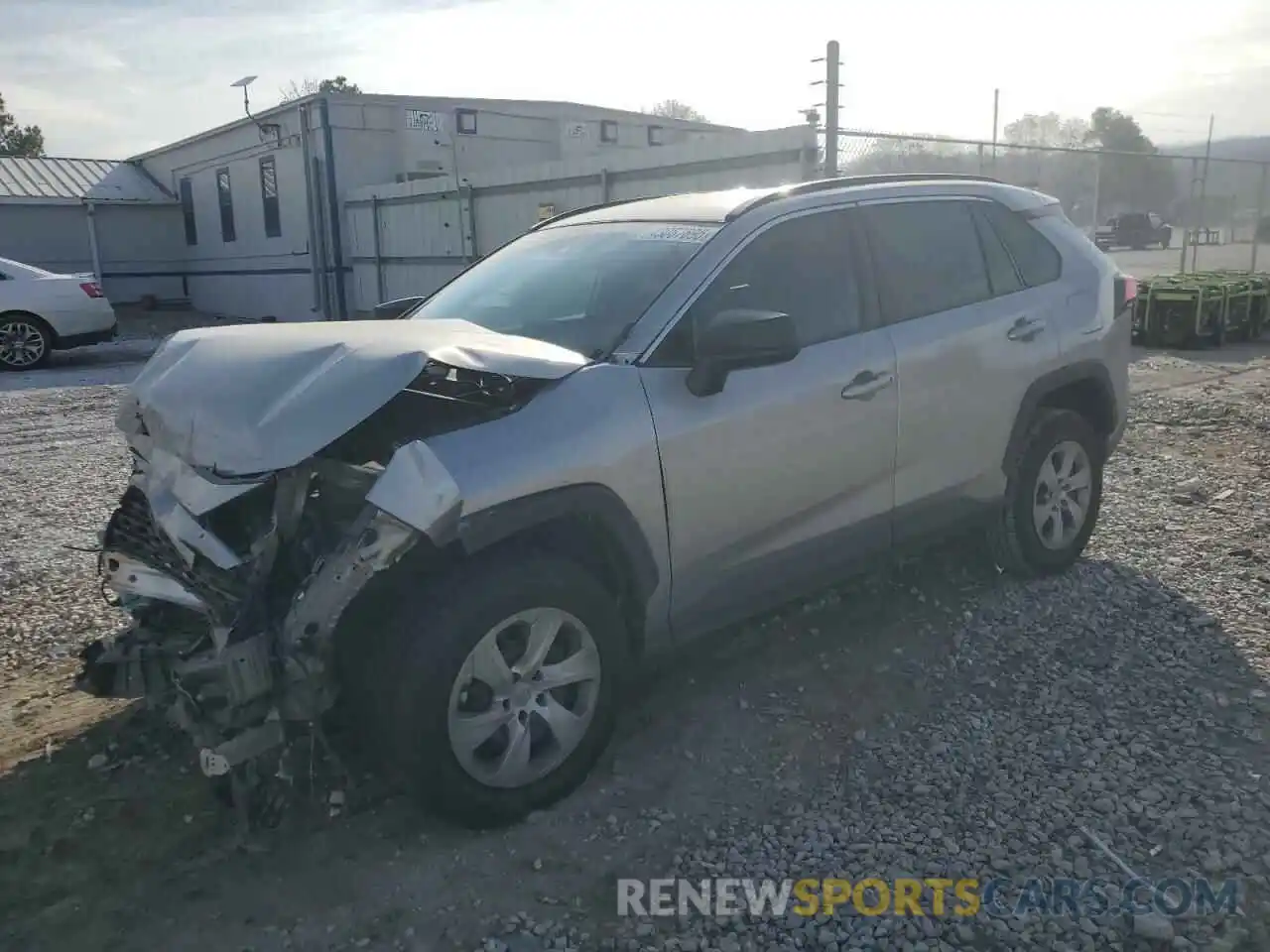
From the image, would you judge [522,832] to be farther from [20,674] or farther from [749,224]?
[20,674]

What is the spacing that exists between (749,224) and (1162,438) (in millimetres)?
5575

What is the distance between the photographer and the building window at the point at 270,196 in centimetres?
2091

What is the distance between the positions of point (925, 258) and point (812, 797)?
92.2 inches

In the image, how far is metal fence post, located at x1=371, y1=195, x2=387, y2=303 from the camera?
18.0 m

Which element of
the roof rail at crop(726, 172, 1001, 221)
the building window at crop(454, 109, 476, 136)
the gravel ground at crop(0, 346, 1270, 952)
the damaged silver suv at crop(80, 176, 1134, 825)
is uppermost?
the building window at crop(454, 109, 476, 136)

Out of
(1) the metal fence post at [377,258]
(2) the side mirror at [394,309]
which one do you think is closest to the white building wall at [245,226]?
(1) the metal fence post at [377,258]

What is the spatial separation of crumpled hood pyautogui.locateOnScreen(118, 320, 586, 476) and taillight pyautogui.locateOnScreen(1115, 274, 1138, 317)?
124 inches

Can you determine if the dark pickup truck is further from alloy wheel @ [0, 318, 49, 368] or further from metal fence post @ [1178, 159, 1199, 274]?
alloy wheel @ [0, 318, 49, 368]

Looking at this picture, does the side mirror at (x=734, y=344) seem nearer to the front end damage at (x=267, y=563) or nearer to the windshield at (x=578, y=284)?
the windshield at (x=578, y=284)

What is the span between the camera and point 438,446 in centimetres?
286

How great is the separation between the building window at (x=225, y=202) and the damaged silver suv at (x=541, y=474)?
2155 cm

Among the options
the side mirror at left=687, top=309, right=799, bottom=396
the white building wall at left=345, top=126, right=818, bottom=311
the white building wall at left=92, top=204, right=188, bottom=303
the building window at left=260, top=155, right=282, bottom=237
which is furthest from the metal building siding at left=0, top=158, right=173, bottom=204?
the side mirror at left=687, top=309, right=799, bottom=396

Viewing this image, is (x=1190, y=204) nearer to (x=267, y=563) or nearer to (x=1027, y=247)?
(x=1027, y=247)

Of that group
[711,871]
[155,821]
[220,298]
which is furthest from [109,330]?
[711,871]
